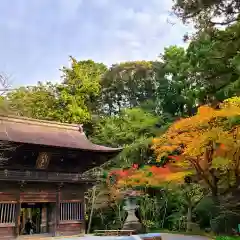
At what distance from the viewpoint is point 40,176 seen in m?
18.0

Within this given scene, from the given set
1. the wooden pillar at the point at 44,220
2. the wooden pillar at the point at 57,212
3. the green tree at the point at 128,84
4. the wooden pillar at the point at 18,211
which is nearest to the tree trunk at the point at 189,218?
the wooden pillar at the point at 57,212

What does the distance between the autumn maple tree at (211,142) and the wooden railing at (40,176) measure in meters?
5.08

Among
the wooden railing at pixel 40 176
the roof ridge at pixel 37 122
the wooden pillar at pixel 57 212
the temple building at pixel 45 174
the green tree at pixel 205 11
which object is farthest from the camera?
the roof ridge at pixel 37 122

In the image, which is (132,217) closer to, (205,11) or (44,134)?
(44,134)

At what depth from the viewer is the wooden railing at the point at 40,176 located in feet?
55.3

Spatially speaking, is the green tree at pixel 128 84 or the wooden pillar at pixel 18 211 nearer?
the wooden pillar at pixel 18 211

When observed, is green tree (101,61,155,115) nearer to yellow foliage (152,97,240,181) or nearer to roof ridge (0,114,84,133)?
roof ridge (0,114,84,133)

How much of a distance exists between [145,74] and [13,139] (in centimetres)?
2929

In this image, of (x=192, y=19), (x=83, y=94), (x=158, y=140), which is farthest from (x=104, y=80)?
(x=192, y=19)

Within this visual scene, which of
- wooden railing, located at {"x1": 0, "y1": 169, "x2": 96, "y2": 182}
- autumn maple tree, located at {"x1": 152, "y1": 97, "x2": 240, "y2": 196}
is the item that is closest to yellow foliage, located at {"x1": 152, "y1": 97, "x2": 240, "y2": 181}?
autumn maple tree, located at {"x1": 152, "y1": 97, "x2": 240, "y2": 196}

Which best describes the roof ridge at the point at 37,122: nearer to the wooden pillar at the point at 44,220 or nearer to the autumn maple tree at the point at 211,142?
the wooden pillar at the point at 44,220

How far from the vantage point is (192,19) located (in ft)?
39.3

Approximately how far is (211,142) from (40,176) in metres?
9.19

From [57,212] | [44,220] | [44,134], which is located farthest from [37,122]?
[44,220]
